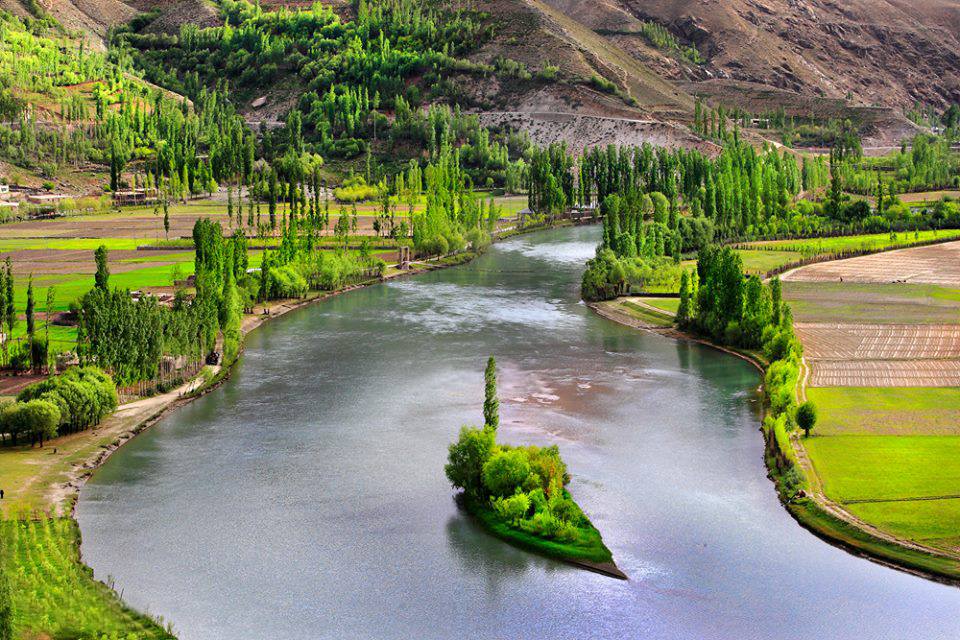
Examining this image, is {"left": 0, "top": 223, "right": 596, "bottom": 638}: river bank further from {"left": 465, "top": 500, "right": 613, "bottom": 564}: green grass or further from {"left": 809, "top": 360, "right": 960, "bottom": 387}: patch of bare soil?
{"left": 809, "top": 360, "right": 960, "bottom": 387}: patch of bare soil

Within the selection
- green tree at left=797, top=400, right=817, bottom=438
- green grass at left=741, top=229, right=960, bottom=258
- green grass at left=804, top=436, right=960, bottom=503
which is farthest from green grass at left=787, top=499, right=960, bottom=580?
green grass at left=741, top=229, right=960, bottom=258

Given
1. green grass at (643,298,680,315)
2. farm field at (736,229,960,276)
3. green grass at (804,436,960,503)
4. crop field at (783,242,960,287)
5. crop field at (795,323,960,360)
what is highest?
farm field at (736,229,960,276)

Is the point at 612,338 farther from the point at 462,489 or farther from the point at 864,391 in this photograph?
the point at 462,489

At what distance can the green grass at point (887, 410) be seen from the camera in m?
70.2

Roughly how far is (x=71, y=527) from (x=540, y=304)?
65.6m

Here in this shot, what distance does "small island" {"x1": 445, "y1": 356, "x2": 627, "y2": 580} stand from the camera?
5569cm

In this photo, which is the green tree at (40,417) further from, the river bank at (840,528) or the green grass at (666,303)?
the green grass at (666,303)

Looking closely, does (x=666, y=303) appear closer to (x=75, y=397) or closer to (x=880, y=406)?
(x=880, y=406)

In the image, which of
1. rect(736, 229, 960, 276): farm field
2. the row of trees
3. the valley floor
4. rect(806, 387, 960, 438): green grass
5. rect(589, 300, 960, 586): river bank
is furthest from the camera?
rect(736, 229, 960, 276): farm field

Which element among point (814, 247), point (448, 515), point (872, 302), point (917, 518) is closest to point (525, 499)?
point (448, 515)

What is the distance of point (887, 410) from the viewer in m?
74.4

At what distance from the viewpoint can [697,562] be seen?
54625 millimetres

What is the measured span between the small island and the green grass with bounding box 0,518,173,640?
16931 millimetres

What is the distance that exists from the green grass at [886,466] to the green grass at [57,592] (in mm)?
33130
